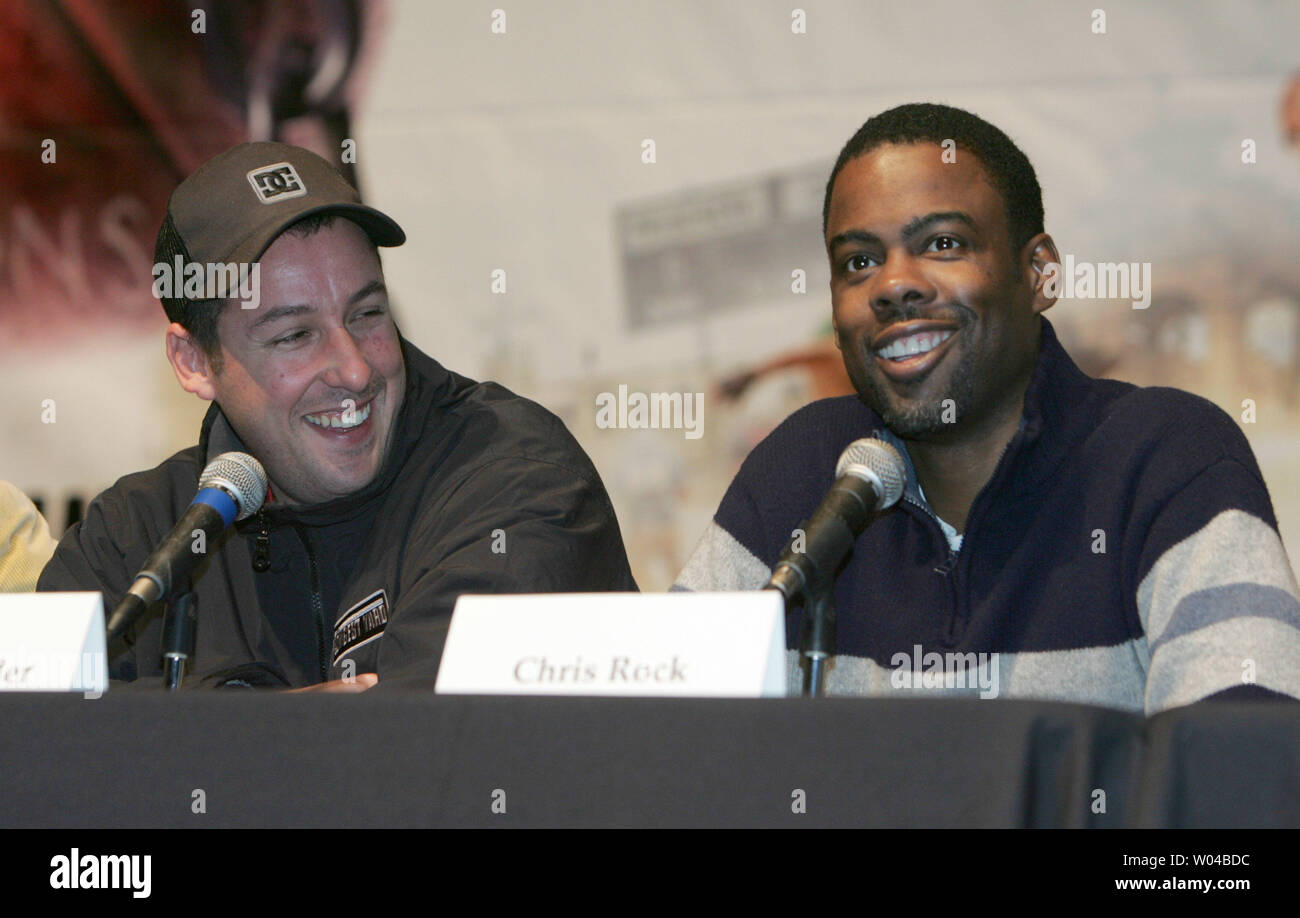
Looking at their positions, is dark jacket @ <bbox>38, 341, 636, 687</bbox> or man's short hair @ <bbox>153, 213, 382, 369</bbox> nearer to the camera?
dark jacket @ <bbox>38, 341, 636, 687</bbox>

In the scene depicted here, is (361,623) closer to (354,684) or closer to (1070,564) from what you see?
(354,684)

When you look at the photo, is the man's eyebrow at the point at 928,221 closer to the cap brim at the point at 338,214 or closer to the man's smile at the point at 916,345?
the man's smile at the point at 916,345

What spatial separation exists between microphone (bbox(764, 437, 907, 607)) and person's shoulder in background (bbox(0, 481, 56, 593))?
4.18 feet

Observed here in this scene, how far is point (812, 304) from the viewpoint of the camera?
307cm

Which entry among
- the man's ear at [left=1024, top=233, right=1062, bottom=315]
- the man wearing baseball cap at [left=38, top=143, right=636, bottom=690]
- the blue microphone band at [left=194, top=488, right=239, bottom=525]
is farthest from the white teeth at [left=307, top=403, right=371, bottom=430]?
the man's ear at [left=1024, top=233, right=1062, bottom=315]

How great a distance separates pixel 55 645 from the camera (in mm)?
1146

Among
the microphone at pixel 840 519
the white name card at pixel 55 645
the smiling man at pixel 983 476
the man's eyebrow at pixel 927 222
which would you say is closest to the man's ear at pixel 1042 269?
the smiling man at pixel 983 476

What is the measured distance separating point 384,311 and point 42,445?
5.79 ft

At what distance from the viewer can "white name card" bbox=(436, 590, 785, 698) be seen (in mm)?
995

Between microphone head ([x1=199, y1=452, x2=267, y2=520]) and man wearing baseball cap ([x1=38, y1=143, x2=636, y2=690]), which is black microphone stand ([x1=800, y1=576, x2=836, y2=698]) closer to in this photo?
man wearing baseball cap ([x1=38, y1=143, x2=636, y2=690])

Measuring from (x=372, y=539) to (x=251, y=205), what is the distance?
1.54 feet

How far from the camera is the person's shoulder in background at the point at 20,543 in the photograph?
1979mm
